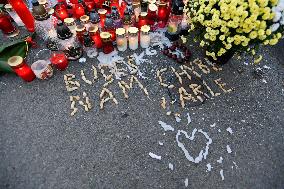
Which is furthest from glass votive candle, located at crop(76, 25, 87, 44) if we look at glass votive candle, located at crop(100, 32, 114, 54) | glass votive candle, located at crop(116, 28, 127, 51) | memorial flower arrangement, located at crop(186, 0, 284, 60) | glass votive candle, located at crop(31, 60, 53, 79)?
memorial flower arrangement, located at crop(186, 0, 284, 60)

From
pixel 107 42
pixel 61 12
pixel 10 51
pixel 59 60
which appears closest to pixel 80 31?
pixel 107 42

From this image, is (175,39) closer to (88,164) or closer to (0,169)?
(88,164)

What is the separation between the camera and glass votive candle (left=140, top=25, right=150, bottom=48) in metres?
3.57

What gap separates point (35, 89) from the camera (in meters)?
3.37

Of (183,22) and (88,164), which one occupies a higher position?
(183,22)

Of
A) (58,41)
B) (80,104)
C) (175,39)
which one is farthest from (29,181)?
(175,39)

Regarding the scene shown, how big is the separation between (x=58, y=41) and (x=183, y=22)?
2042mm

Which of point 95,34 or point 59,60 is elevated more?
point 95,34

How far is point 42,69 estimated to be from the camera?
11.0 feet

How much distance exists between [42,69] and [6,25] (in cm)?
126

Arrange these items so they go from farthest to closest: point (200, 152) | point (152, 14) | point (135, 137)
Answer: point (152, 14)
point (135, 137)
point (200, 152)

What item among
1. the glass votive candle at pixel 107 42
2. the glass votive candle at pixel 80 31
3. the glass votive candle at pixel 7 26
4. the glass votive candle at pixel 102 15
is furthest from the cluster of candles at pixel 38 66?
the glass votive candle at pixel 7 26

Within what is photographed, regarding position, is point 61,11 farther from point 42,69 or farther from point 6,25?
point 42,69

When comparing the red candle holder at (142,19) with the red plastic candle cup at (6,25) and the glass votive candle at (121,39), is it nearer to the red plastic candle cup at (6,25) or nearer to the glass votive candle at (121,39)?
the glass votive candle at (121,39)
